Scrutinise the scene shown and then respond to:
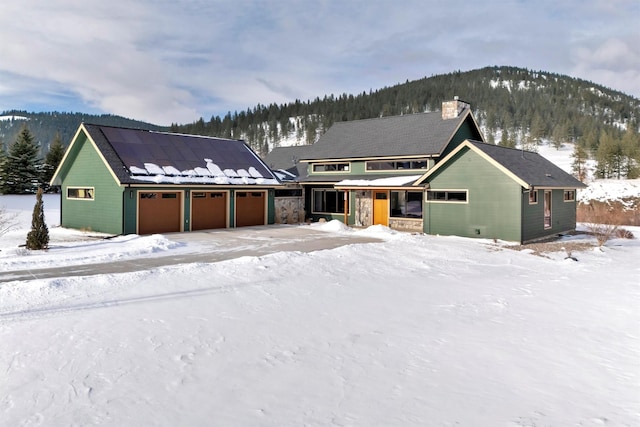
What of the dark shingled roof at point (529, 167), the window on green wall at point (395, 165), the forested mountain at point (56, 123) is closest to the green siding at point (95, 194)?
the window on green wall at point (395, 165)

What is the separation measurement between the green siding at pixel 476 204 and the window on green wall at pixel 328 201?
21.9ft

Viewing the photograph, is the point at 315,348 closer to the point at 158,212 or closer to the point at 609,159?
the point at 158,212

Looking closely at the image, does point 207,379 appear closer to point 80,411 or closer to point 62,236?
point 80,411

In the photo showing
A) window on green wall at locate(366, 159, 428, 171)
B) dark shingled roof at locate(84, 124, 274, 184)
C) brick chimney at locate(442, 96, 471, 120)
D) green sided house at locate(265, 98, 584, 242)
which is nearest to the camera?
green sided house at locate(265, 98, 584, 242)

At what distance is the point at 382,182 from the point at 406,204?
1699mm

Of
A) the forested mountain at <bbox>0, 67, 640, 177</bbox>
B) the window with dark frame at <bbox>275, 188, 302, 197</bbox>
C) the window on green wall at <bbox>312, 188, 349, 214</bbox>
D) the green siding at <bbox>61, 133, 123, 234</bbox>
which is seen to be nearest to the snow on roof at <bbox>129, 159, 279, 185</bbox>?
the window with dark frame at <bbox>275, 188, 302, 197</bbox>

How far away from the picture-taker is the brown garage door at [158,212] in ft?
65.2

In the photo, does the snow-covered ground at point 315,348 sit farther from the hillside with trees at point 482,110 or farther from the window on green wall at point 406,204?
the hillside with trees at point 482,110

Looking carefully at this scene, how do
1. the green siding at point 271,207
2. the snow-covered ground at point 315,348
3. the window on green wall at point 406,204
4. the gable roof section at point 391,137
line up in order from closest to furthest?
1. the snow-covered ground at point 315,348
2. the window on green wall at point 406,204
3. the gable roof section at point 391,137
4. the green siding at point 271,207

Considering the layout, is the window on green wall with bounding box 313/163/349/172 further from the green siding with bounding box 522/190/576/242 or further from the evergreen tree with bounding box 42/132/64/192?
the evergreen tree with bounding box 42/132/64/192

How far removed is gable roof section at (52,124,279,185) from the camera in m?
20.0

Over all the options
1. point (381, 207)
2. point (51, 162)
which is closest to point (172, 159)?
point (381, 207)

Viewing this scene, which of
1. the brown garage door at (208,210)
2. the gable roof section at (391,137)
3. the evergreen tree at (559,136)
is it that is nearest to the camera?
the brown garage door at (208,210)

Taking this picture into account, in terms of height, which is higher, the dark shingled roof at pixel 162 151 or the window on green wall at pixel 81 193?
the dark shingled roof at pixel 162 151
